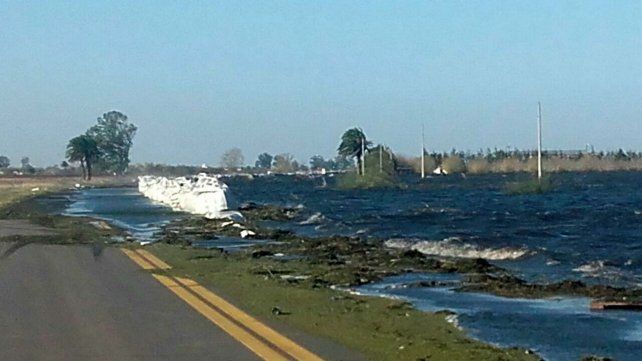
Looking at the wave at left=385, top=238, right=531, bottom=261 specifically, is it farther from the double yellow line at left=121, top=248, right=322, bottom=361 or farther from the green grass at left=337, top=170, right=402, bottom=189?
the green grass at left=337, top=170, right=402, bottom=189

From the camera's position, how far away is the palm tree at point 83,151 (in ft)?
577

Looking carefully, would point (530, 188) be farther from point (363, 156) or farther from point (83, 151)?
point (83, 151)

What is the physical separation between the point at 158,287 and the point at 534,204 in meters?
52.0

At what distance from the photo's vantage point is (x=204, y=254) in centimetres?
2731

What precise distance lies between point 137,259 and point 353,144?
134m

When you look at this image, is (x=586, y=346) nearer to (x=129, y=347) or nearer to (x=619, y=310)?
(x=619, y=310)

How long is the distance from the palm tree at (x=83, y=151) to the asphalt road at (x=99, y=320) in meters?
155

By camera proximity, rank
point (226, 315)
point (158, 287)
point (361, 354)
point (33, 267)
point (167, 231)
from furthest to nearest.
Answer: point (167, 231) → point (33, 267) → point (158, 287) → point (226, 315) → point (361, 354)

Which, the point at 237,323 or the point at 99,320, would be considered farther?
the point at 99,320

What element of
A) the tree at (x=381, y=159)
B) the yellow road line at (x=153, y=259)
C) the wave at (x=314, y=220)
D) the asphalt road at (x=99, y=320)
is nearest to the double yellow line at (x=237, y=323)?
the asphalt road at (x=99, y=320)

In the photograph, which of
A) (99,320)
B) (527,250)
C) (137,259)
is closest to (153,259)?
(137,259)

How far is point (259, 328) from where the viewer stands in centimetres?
1381

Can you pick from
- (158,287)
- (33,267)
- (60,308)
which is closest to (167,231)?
(33,267)

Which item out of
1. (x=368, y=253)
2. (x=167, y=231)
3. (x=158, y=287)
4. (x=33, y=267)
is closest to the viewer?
(x=158, y=287)
